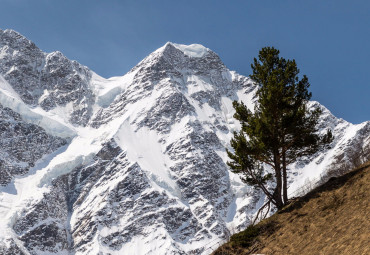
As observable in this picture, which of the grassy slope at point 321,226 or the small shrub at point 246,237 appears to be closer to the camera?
the grassy slope at point 321,226

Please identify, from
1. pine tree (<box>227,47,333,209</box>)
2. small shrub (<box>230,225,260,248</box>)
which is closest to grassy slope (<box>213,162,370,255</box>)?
small shrub (<box>230,225,260,248</box>)

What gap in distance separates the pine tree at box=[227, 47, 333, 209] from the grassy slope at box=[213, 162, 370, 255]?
3.34 meters

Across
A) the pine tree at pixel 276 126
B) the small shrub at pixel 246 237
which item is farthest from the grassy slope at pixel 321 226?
the pine tree at pixel 276 126

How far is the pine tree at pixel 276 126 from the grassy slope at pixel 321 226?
11.0 ft

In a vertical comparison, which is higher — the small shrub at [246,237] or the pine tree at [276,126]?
the pine tree at [276,126]

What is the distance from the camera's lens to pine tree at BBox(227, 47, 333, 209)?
27609 millimetres

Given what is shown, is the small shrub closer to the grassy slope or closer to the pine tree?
the grassy slope

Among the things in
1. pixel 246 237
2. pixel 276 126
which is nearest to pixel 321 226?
pixel 246 237

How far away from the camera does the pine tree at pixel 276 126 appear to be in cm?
2761

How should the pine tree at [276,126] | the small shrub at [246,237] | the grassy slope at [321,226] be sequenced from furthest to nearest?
1. the pine tree at [276,126]
2. the small shrub at [246,237]
3. the grassy slope at [321,226]

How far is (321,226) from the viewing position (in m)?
21.0

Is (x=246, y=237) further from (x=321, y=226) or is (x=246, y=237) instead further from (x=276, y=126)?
(x=276, y=126)

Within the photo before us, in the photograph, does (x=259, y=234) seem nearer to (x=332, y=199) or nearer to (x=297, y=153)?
(x=332, y=199)

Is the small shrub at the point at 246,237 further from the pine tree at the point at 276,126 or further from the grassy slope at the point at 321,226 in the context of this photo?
the pine tree at the point at 276,126
